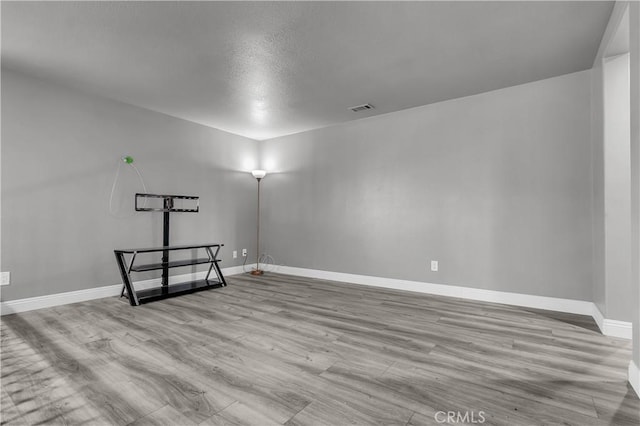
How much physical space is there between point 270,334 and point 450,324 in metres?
1.54

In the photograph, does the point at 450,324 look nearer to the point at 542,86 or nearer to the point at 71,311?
the point at 542,86

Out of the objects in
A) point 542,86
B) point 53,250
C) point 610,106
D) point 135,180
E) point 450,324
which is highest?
point 542,86

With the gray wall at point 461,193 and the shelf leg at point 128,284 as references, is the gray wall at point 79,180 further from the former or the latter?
the gray wall at point 461,193

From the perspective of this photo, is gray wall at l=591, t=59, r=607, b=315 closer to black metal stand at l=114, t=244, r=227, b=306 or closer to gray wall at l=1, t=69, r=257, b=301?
black metal stand at l=114, t=244, r=227, b=306

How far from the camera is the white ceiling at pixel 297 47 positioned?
7.13 feet

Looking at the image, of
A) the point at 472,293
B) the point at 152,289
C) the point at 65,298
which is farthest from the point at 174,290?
the point at 472,293

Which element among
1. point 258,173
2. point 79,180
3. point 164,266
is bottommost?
point 164,266

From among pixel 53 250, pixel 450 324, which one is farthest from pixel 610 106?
pixel 53 250

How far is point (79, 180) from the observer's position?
3.53 metres

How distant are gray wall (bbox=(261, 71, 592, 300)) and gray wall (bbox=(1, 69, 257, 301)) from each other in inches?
70.4

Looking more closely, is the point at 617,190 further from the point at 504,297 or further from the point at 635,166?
the point at 504,297

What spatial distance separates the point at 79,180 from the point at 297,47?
9.36 feet

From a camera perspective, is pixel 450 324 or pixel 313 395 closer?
pixel 313 395

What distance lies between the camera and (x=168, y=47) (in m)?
2.62
